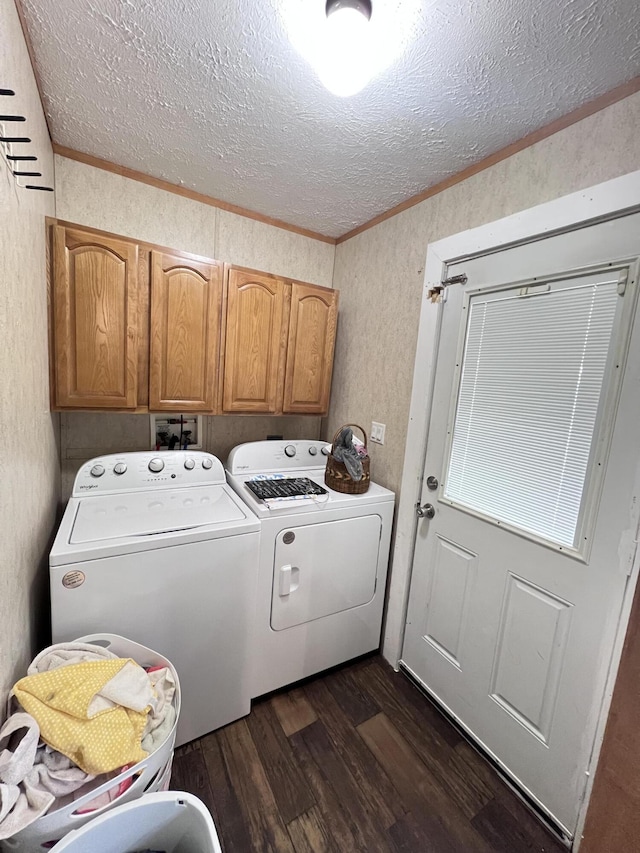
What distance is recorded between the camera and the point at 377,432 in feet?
6.48

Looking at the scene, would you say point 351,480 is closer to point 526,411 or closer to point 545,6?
point 526,411

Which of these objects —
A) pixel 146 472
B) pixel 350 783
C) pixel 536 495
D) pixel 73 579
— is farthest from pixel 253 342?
pixel 350 783

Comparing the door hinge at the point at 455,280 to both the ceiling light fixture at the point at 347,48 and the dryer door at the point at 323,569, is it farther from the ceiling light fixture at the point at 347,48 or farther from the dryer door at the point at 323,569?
the dryer door at the point at 323,569

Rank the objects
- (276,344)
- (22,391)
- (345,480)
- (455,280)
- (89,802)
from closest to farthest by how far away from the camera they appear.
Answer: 1. (89,802)
2. (22,391)
3. (455,280)
4. (345,480)
5. (276,344)

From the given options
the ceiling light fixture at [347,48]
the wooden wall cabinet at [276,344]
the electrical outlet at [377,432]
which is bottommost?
the electrical outlet at [377,432]

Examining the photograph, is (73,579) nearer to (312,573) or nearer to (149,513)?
(149,513)

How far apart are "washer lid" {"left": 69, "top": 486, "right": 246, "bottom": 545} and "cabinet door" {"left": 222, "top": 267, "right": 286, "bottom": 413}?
1.68 ft

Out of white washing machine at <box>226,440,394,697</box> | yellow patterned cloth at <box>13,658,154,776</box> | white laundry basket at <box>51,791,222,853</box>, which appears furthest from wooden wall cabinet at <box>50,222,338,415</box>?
white laundry basket at <box>51,791,222,853</box>

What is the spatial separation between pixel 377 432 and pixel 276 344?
76 cm

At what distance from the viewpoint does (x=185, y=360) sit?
1.68 m

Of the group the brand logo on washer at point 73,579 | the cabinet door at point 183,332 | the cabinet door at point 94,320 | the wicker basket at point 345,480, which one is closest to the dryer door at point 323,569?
→ the wicker basket at point 345,480

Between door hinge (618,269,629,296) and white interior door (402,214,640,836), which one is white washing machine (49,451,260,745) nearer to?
white interior door (402,214,640,836)

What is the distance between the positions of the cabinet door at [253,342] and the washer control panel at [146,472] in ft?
1.10

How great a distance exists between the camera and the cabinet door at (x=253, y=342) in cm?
175
